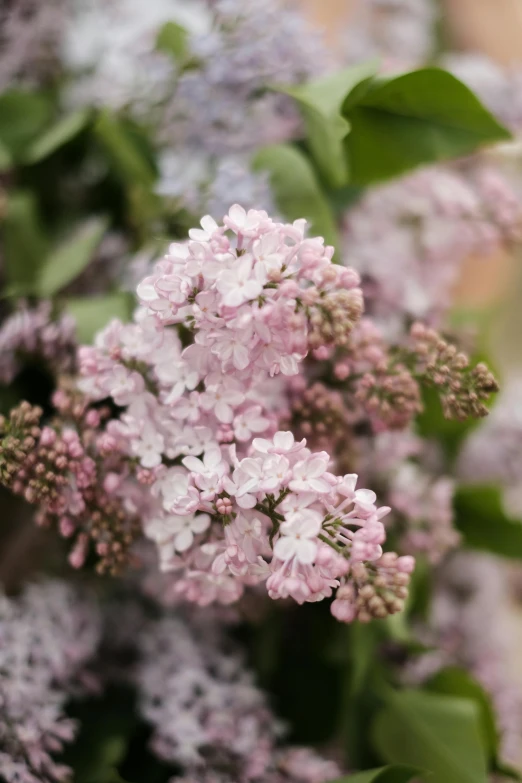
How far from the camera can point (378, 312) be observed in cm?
56

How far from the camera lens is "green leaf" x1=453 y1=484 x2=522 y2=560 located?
625mm

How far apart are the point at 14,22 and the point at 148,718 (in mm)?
551

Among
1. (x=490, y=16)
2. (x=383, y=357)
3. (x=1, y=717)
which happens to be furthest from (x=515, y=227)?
(x=490, y=16)

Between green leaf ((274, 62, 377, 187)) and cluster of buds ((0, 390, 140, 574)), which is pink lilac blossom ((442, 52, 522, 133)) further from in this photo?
cluster of buds ((0, 390, 140, 574))

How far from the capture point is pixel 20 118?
0.61 meters

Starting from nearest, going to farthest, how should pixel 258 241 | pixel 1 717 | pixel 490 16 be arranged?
1. pixel 258 241
2. pixel 1 717
3. pixel 490 16

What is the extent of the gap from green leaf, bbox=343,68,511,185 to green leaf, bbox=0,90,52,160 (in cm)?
27

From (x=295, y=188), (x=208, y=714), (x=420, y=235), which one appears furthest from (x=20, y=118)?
(x=208, y=714)

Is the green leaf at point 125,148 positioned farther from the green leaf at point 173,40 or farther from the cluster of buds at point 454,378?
the cluster of buds at point 454,378

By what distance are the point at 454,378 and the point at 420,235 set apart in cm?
30

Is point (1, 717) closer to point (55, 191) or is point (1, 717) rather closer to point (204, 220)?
point (204, 220)

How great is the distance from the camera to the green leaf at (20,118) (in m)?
0.60

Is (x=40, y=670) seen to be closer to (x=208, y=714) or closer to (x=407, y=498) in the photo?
(x=208, y=714)

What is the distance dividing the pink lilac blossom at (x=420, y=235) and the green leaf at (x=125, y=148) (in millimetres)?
171
